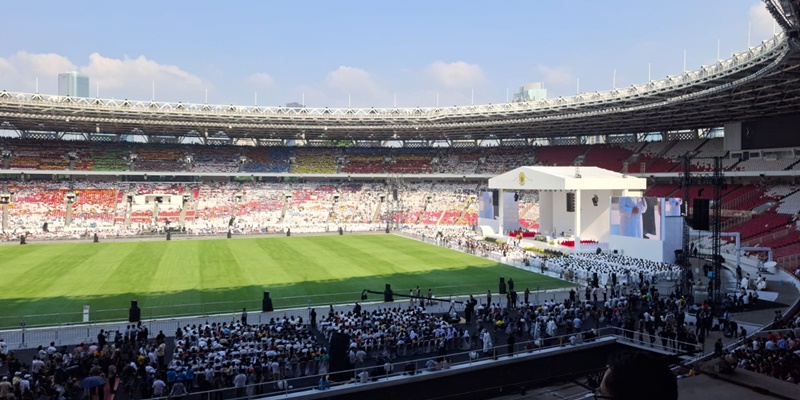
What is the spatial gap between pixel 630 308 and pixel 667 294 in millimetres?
6197

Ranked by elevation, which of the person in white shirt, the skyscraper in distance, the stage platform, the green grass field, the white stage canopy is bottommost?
the person in white shirt

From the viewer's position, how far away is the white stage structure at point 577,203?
4331 centimetres

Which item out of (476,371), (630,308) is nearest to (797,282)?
(630,308)

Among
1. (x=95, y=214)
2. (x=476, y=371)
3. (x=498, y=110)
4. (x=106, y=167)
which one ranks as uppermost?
(x=498, y=110)

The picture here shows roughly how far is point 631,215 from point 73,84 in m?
183

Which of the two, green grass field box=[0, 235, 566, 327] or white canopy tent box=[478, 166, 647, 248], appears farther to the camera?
white canopy tent box=[478, 166, 647, 248]

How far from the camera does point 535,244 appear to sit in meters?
50.0

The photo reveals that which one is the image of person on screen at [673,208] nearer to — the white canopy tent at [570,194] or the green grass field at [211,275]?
the white canopy tent at [570,194]

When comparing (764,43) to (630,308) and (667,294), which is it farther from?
(630,308)

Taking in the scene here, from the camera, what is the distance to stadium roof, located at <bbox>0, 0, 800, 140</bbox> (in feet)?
126

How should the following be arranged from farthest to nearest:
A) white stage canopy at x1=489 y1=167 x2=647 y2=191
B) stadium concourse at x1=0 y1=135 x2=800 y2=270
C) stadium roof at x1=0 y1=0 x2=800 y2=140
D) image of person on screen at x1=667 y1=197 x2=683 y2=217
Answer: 1. stadium concourse at x1=0 y1=135 x2=800 y2=270
2. white stage canopy at x1=489 y1=167 x2=647 y2=191
3. image of person on screen at x1=667 y1=197 x2=683 y2=217
4. stadium roof at x1=0 y1=0 x2=800 y2=140

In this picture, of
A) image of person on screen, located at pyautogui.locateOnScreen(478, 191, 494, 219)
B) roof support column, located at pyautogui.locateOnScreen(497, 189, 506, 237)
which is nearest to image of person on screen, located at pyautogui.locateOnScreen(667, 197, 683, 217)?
roof support column, located at pyautogui.locateOnScreen(497, 189, 506, 237)

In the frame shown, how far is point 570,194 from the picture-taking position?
53812mm

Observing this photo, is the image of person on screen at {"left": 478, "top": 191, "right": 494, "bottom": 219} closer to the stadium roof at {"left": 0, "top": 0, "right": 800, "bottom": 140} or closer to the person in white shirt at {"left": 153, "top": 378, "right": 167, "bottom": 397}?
the stadium roof at {"left": 0, "top": 0, "right": 800, "bottom": 140}
